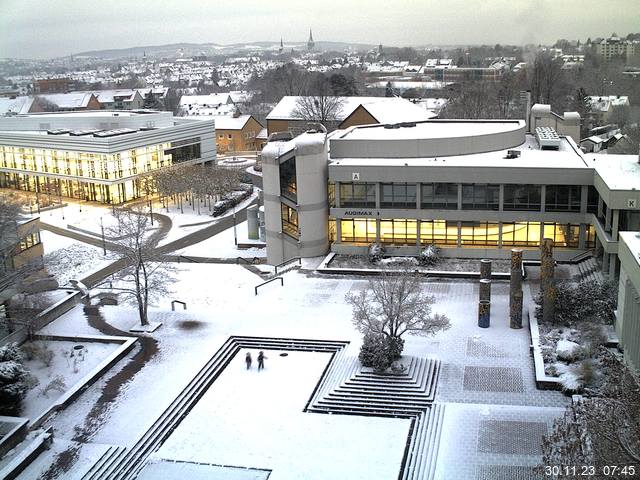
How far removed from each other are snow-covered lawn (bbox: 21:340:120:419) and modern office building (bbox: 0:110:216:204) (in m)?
33.6

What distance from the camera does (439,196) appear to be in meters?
41.7

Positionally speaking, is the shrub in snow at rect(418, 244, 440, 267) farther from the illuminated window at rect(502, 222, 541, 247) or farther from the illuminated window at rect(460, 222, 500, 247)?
the illuminated window at rect(502, 222, 541, 247)

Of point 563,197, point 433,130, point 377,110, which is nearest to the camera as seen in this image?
point 563,197

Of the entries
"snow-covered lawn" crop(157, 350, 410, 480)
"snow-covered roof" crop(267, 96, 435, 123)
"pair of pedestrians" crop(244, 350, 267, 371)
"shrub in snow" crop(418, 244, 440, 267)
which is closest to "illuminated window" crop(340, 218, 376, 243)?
"shrub in snow" crop(418, 244, 440, 267)

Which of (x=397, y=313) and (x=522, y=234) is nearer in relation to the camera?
(x=397, y=313)

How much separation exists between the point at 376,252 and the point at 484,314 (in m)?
10.9

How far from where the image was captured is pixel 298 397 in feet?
88.9

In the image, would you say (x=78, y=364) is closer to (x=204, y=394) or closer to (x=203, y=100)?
(x=204, y=394)

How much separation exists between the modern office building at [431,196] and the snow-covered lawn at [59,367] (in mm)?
14878

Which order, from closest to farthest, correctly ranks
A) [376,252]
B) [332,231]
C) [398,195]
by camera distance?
[376,252]
[398,195]
[332,231]

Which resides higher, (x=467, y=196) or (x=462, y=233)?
(x=467, y=196)

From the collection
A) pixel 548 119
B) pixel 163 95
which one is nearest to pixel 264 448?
pixel 548 119

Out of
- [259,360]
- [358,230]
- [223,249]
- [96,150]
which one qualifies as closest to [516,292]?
[259,360]

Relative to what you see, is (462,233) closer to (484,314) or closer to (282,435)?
(484,314)
